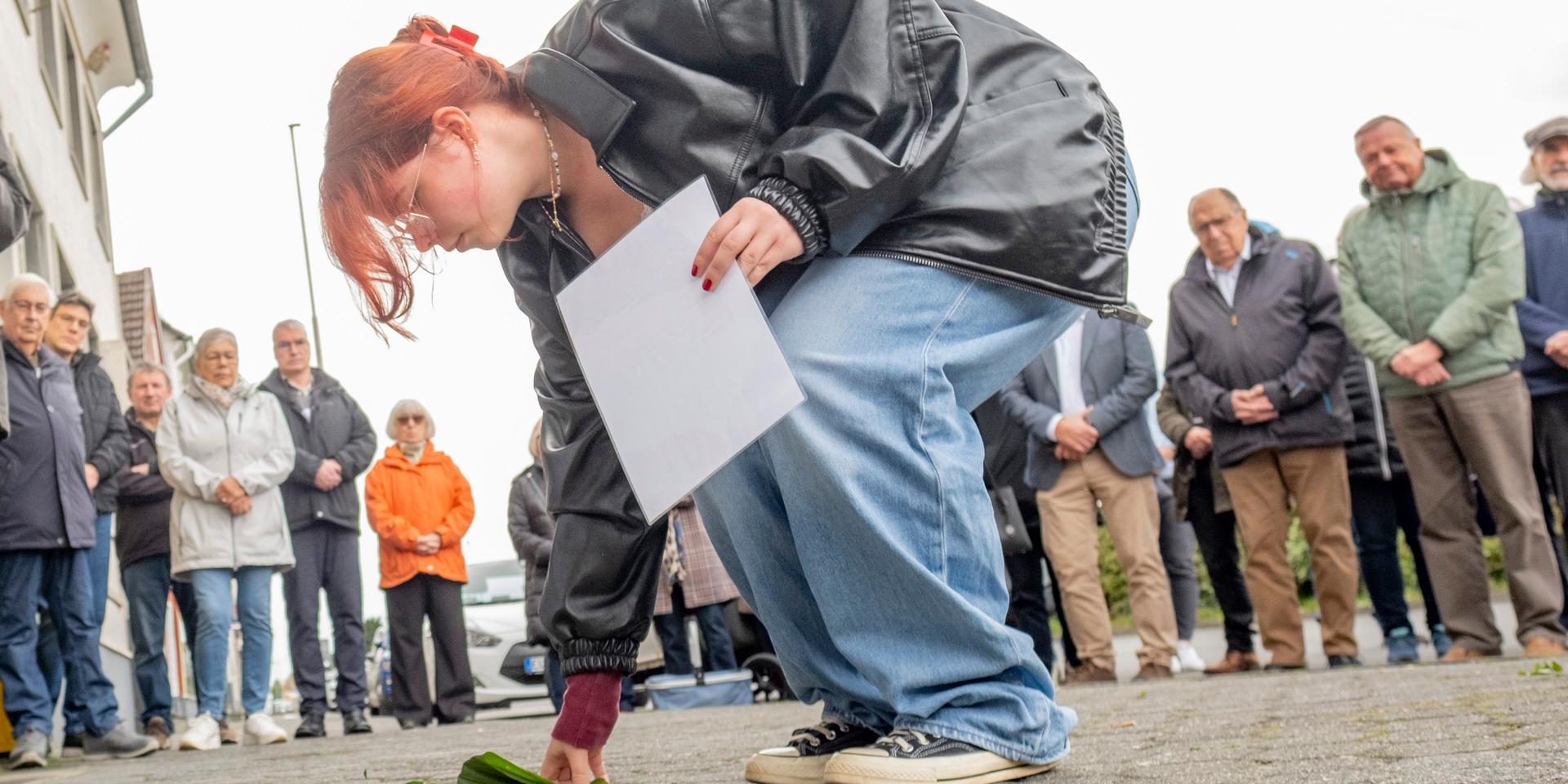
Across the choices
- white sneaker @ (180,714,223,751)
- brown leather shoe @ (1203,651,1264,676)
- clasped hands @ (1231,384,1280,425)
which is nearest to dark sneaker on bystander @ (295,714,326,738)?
white sneaker @ (180,714,223,751)

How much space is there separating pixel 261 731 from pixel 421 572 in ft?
4.45

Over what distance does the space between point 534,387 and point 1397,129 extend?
15.4 ft

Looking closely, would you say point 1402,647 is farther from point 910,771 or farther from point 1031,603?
point 910,771

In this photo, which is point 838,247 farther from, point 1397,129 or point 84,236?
point 84,236

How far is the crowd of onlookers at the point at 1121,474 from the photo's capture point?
5.86m

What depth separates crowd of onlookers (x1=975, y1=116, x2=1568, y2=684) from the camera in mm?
5809

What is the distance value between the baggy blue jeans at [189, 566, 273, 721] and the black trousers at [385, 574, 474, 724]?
74cm

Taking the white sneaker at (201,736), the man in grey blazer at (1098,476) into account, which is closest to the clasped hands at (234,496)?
the white sneaker at (201,736)

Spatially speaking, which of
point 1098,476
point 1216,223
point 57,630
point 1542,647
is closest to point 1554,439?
point 1542,647

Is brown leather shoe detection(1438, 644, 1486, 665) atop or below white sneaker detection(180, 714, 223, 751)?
below

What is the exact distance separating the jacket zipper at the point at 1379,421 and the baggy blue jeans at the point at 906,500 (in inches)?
203

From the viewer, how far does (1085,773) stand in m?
2.16

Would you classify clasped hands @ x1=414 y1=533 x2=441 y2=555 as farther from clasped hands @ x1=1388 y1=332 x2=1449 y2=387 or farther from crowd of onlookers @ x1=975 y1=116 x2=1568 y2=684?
clasped hands @ x1=1388 y1=332 x2=1449 y2=387

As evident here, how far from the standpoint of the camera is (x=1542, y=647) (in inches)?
219
